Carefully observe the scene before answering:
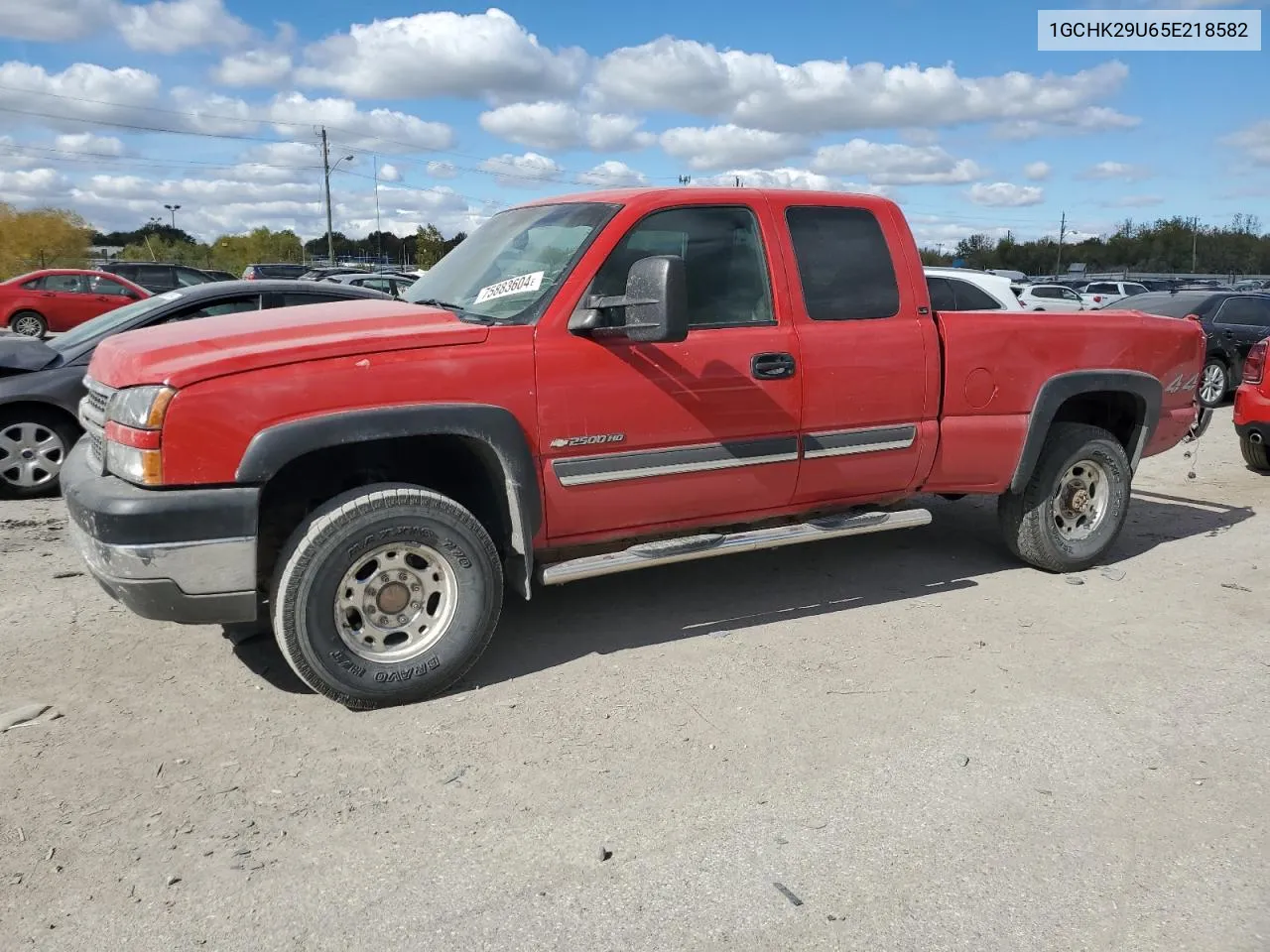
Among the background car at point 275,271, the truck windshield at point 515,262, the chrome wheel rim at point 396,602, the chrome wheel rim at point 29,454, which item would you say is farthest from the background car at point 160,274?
the chrome wheel rim at point 396,602

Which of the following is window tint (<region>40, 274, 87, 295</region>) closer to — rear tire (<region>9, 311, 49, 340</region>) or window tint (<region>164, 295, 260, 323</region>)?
rear tire (<region>9, 311, 49, 340</region>)

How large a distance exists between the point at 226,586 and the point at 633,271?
191 centimetres

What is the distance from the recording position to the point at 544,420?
3.94 m

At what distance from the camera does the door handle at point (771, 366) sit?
432 cm

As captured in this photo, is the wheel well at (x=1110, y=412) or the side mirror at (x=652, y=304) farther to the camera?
the wheel well at (x=1110, y=412)

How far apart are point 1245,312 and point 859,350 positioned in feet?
39.8

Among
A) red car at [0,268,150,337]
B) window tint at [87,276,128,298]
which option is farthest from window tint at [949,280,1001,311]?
window tint at [87,276,128,298]

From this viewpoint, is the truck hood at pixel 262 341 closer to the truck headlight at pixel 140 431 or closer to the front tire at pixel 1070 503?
the truck headlight at pixel 140 431

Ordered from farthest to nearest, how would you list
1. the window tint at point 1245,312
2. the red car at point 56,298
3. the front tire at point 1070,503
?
the red car at point 56,298 < the window tint at point 1245,312 < the front tire at point 1070,503

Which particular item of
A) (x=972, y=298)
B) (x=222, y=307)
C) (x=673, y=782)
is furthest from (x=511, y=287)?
(x=972, y=298)

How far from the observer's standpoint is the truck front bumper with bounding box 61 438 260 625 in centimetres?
340

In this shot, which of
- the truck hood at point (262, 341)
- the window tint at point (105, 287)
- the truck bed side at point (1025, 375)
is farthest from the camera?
the window tint at point (105, 287)

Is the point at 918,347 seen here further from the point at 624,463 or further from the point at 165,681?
the point at 165,681

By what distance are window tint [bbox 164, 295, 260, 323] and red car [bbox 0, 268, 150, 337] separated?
1469 cm
